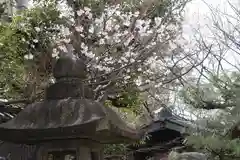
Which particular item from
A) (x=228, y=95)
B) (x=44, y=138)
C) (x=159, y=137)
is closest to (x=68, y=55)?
(x=44, y=138)

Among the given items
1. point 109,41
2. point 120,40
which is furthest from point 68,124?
point 120,40

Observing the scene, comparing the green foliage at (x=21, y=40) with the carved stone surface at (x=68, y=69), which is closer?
the carved stone surface at (x=68, y=69)

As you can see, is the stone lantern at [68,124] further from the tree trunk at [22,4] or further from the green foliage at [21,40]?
the tree trunk at [22,4]

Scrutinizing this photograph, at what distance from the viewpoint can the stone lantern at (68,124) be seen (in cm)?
415

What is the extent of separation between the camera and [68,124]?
4.09 metres

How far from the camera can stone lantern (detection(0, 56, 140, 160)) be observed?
4148mm

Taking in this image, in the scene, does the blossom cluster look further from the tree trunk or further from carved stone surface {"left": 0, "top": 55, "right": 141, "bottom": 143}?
carved stone surface {"left": 0, "top": 55, "right": 141, "bottom": 143}

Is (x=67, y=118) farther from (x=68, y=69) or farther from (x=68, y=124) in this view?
(x=68, y=69)

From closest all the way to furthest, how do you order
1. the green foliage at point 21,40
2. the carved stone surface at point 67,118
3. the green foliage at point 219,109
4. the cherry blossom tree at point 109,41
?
the carved stone surface at point 67,118 → the green foliage at point 219,109 → the green foliage at point 21,40 → the cherry blossom tree at point 109,41

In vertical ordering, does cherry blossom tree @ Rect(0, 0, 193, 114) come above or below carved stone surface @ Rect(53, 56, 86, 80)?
above

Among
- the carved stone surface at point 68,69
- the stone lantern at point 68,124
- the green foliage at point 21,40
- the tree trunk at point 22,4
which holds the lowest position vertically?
the stone lantern at point 68,124

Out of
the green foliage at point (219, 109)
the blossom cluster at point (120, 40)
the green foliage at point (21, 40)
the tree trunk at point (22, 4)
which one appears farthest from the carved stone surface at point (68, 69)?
the tree trunk at point (22, 4)

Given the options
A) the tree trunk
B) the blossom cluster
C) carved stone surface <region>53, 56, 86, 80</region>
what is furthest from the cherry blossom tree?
carved stone surface <region>53, 56, 86, 80</region>

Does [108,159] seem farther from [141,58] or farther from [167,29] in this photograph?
[167,29]
